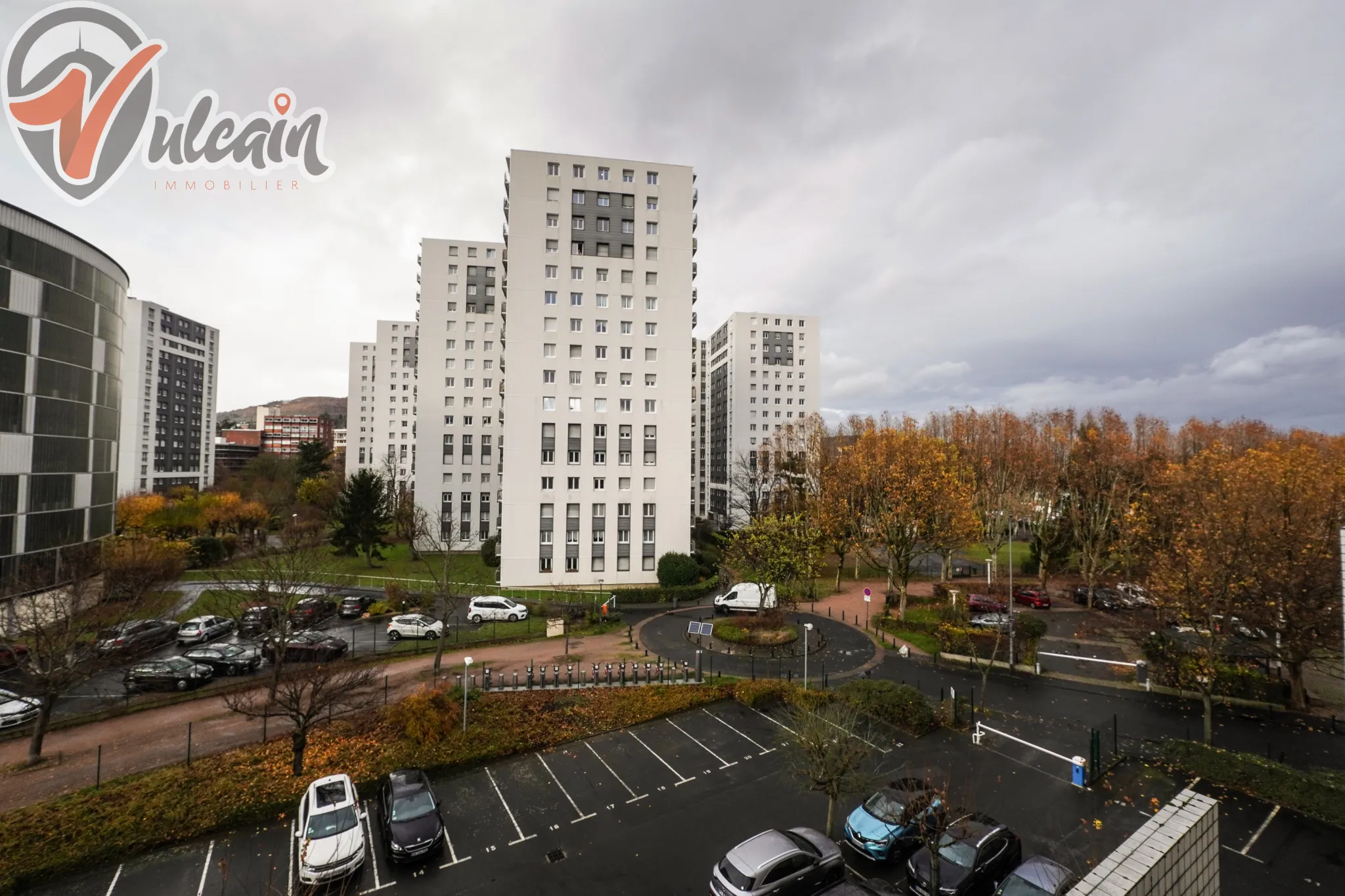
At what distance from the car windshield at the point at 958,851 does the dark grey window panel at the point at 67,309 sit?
4630cm

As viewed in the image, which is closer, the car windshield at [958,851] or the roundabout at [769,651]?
the car windshield at [958,851]

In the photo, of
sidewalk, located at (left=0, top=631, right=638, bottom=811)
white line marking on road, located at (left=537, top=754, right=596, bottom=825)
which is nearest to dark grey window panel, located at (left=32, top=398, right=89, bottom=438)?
sidewalk, located at (left=0, top=631, right=638, bottom=811)

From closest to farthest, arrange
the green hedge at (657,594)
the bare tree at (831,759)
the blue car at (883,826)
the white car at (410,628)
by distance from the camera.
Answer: the blue car at (883,826)
the bare tree at (831,759)
the white car at (410,628)
the green hedge at (657,594)

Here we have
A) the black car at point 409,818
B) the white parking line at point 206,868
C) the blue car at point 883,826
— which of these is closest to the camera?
the white parking line at point 206,868

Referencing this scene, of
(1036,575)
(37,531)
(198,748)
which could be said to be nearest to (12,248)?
(37,531)

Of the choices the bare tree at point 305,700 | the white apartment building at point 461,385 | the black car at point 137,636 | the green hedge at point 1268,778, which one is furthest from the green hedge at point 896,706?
the white apartment building at point 461,385

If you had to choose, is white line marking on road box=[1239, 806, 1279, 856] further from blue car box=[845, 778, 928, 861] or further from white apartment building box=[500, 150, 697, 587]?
white apartment building box=[500, 150, 697, 587]

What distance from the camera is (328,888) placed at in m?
11.3

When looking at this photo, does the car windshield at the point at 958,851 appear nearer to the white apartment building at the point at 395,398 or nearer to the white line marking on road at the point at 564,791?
the white line marking on road at the point at 564,791

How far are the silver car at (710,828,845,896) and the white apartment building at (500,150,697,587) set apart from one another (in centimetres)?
3187

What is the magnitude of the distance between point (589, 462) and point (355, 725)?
2683 centimetres

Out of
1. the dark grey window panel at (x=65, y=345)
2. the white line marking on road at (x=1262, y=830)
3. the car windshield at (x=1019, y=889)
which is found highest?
the dark grey window panel at (x=65, y=345)

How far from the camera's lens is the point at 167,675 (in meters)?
21.9

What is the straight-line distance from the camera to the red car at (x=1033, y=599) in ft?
119
